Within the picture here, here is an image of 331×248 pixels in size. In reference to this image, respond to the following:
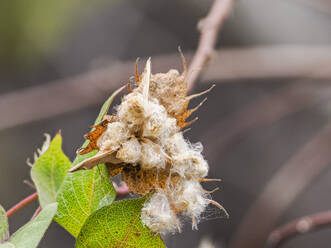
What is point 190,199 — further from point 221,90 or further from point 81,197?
point 221,90

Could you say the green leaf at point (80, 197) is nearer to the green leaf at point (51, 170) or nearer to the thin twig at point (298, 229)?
the green leaf at point (51, 170)

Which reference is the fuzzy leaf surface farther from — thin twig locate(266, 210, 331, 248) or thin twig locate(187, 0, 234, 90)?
thin twig locate(266, 210, 331, 248)

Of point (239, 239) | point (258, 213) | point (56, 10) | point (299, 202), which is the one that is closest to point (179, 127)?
point (239, 239)

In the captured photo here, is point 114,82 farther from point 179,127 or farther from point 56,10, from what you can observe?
point 179,127

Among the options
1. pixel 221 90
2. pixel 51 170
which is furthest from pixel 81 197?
pixel 221 90

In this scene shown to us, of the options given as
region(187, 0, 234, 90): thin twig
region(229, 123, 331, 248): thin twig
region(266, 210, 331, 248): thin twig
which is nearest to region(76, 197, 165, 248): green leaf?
region(187, 0, 234, 90): thin twig

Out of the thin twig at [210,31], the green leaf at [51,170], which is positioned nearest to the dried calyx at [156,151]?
the green leaf at [51,170]

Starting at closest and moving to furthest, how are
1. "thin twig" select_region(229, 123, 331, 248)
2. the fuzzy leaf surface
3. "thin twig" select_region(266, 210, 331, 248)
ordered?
the fuzzy leaf surface < "thin twig" select_region(266, 210, 331, 248) < "thin twig" select_region(229, 123, 331, 248)
